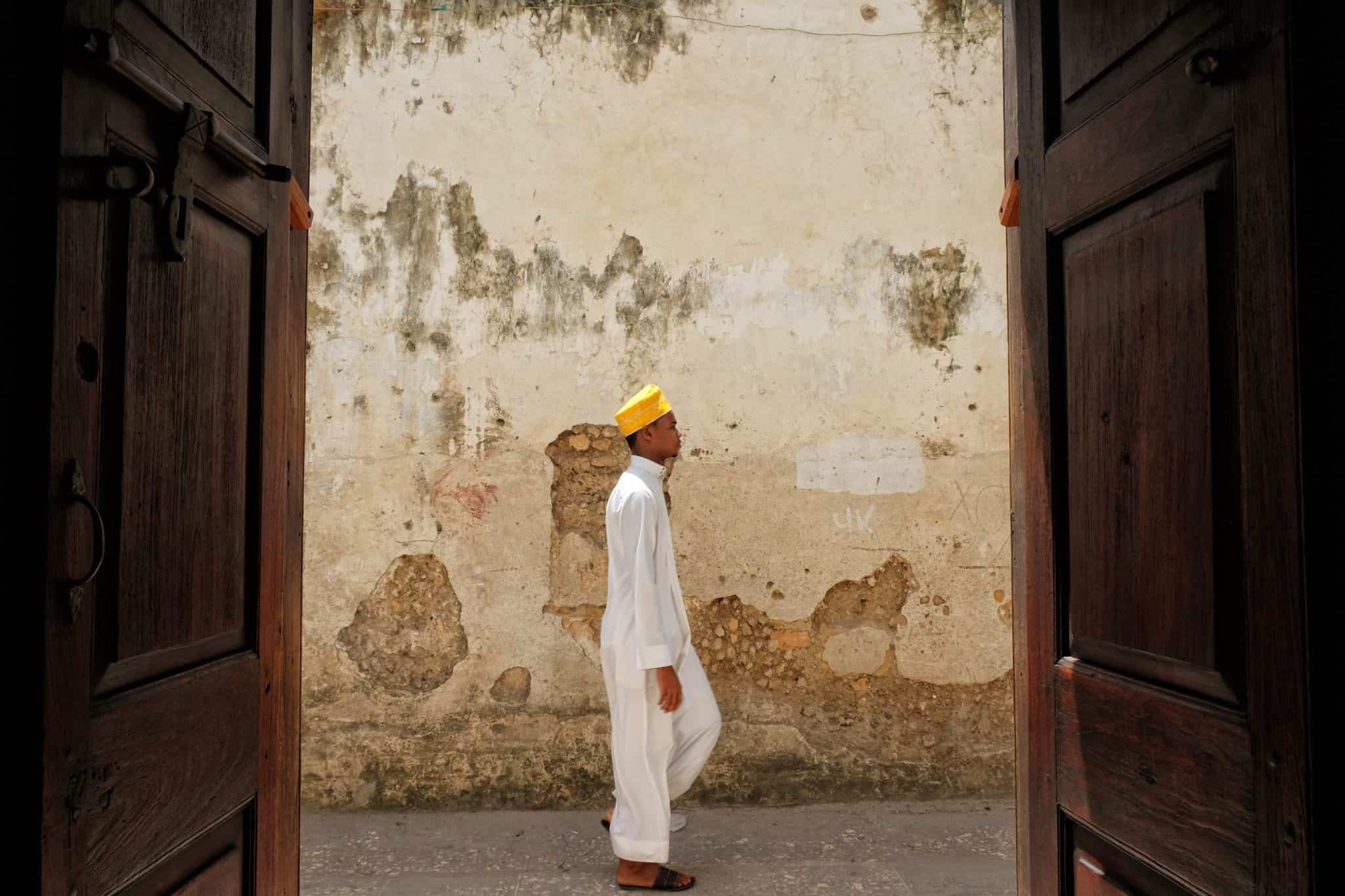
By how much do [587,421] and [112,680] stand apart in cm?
308

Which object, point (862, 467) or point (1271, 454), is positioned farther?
point (862, 467)

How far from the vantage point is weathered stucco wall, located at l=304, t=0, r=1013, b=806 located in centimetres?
429

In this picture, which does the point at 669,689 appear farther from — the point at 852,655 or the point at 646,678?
the point at 852,655

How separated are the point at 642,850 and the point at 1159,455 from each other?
8.28ft

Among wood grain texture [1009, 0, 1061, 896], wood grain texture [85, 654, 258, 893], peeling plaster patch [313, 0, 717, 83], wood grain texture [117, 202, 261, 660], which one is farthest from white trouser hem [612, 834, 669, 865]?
peeling plaster patch [313, 0, 717, 83]

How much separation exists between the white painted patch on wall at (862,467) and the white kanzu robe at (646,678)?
1018 mm

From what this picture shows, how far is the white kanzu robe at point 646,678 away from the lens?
135 inches

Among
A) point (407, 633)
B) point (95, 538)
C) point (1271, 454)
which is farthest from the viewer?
point (407, 633)

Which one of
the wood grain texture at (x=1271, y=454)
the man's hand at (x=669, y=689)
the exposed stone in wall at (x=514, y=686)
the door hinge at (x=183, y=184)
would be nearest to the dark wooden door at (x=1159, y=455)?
the wood grain texture at (x=1271, y=454)

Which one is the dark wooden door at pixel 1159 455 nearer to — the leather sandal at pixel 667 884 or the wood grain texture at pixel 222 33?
the wood grain texture at pixel 222 33

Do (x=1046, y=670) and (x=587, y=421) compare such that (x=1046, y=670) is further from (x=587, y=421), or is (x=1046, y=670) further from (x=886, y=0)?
(x=886, y=0)

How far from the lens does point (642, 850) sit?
3379 millimetres

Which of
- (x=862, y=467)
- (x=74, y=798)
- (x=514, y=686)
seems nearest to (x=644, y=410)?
(x=862, y=467)

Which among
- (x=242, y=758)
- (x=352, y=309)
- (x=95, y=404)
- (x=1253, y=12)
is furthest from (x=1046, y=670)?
(x=352, y=309)
